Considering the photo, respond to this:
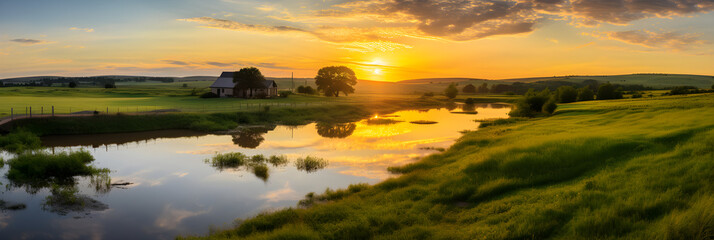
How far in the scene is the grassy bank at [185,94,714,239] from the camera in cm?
875

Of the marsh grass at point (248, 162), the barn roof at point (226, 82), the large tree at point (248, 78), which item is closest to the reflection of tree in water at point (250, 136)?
the marsh grass at point (248, 162)

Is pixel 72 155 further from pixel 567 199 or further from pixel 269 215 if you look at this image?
pixel 567 199

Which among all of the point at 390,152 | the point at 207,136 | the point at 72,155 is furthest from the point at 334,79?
the point at 72,155

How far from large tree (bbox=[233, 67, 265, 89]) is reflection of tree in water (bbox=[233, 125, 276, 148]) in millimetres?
37929

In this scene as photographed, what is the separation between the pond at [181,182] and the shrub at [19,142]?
4.16 ft

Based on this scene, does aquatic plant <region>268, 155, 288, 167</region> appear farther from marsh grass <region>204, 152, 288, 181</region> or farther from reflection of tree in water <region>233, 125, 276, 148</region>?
reflection of tree in water <region>233, 125, 276, 148</region>

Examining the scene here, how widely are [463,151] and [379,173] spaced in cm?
682

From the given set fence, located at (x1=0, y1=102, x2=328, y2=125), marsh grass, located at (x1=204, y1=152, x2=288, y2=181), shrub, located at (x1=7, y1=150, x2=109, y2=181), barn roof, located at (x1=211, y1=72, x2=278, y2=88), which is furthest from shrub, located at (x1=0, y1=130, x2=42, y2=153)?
barn roof, located at (x1=211, y1=72, x2=278, y2=88)

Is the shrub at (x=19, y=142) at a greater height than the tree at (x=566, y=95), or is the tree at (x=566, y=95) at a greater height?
the tree at (x=566, y=95)

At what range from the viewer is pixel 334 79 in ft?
323

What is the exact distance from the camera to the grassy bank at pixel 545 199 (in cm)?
875

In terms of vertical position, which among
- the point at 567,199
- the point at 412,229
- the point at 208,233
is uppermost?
the point at 567,199

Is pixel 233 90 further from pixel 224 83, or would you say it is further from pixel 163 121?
pixel 163 121

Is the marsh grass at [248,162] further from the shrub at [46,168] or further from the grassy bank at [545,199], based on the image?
the grassy bank at [545,199]
